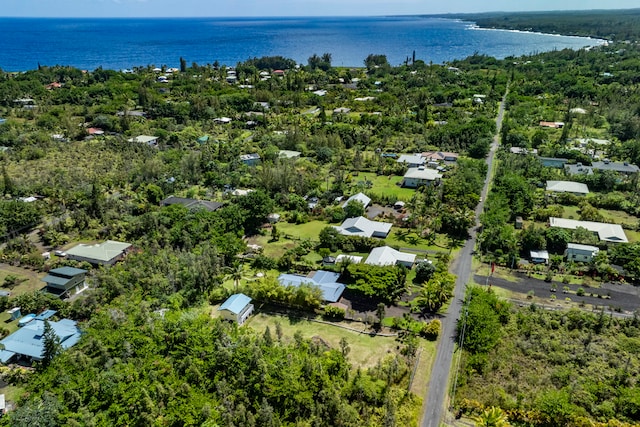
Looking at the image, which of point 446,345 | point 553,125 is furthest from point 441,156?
point 446,345

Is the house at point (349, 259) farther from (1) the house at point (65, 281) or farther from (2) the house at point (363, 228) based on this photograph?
(1) the house at point (65, 281)

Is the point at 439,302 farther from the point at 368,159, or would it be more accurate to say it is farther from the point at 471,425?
the point at 368,159

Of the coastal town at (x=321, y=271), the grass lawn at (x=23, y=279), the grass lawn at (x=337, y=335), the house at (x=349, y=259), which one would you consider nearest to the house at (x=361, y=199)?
the coastal town at (x=321, y=271)

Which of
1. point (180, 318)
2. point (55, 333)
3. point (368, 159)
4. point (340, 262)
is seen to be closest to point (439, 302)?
point (340, 262)

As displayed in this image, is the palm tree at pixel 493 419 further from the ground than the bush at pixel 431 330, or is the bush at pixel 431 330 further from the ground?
the palm tree at pixel 493 419

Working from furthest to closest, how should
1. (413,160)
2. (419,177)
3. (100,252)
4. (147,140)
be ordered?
(147,140)
(413,160)
(419,177)
(100,252)

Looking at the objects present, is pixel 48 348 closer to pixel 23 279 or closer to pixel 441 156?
pixel 23 279
